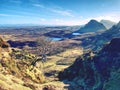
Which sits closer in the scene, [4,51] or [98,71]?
[4,51]

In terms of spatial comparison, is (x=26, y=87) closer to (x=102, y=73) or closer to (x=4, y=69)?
(x=4, y=69)

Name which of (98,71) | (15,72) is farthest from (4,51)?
(98,71)

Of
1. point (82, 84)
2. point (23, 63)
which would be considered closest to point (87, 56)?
point (82, 84)

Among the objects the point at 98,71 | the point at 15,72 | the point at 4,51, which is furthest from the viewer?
the point at 98,71

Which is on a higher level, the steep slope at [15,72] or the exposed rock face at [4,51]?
the exposed rock face at [4,51]

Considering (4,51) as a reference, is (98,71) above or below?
below

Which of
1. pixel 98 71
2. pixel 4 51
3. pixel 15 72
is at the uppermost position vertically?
pixel 4 51

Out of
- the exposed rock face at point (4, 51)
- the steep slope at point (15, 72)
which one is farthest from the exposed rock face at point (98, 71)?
the exposed rock face at point (4, 51)

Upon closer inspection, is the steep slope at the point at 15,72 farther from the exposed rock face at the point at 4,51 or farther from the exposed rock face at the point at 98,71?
the exposed rock face at the point at 98,71

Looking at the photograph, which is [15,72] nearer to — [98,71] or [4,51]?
[4,51]
